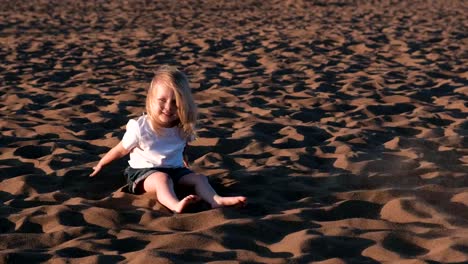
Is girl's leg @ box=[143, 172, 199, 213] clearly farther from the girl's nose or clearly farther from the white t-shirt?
the girl's nose

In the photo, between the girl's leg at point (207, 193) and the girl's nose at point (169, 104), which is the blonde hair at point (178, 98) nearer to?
the girl's nose at point (169, 104)

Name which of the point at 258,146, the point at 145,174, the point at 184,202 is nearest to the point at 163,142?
the point at 145,174

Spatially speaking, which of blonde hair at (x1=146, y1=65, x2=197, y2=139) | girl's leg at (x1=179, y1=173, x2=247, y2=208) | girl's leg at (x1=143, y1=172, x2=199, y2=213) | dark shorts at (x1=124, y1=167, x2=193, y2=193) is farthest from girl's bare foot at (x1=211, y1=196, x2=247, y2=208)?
blonde hair at (x1=146, y1=65, x2=197, y2=139)

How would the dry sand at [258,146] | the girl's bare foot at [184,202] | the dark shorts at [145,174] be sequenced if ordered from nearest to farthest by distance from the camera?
1. the dry sand at [258,146]
2. the girl's bare foot at [184,202]
3. the dark shorts at [145,174]

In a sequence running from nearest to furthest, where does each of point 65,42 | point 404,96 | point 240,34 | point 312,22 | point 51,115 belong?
1. point 51,115
2. point 404,96
3. point 65,42
4. point 240,34
5. point 312,22

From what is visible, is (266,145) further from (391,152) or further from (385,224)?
(385,224)

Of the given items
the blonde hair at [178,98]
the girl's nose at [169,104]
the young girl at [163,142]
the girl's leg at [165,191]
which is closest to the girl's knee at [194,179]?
the young girl at [163,142]

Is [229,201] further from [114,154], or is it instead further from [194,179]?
[114,154]

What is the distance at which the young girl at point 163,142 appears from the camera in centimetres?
397

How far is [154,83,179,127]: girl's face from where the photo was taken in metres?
4.00

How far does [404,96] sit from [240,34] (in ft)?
17.3

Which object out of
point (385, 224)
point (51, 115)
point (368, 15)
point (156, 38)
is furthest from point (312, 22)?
point (385, 224)

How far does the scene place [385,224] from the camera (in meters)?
3.47

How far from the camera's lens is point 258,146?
16.7 ft
